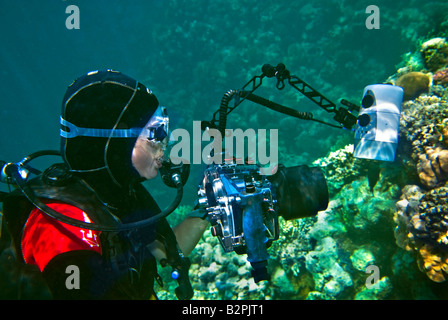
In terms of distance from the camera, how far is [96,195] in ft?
6.14

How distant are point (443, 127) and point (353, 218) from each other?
8.49ft

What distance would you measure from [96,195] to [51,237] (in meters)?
0.53

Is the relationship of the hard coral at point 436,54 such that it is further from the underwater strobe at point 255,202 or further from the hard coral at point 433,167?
the underwater strobe at point 255,202

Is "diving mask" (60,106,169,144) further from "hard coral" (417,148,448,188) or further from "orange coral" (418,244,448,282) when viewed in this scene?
"hard coral" (417,148,448,188)

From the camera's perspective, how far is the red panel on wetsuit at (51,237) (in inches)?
51.8

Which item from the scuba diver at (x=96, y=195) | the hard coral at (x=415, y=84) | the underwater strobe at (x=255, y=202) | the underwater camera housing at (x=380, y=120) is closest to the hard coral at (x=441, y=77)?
the hard coral at (x=415, y=84)

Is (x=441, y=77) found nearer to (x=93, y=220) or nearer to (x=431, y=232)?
(x=431, y=232)

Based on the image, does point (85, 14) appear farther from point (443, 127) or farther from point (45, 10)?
point (443, 127)

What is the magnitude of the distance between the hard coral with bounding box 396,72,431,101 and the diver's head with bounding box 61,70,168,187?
614 centimetres

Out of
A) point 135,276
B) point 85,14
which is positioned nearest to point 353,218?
point 135,276

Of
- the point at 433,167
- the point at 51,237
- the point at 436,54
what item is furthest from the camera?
the point at 436,54

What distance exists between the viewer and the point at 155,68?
2328 centimetres

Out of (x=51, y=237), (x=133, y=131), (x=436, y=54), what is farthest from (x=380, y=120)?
(x=51, y=237)

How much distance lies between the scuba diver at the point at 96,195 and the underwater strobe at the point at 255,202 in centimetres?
66
